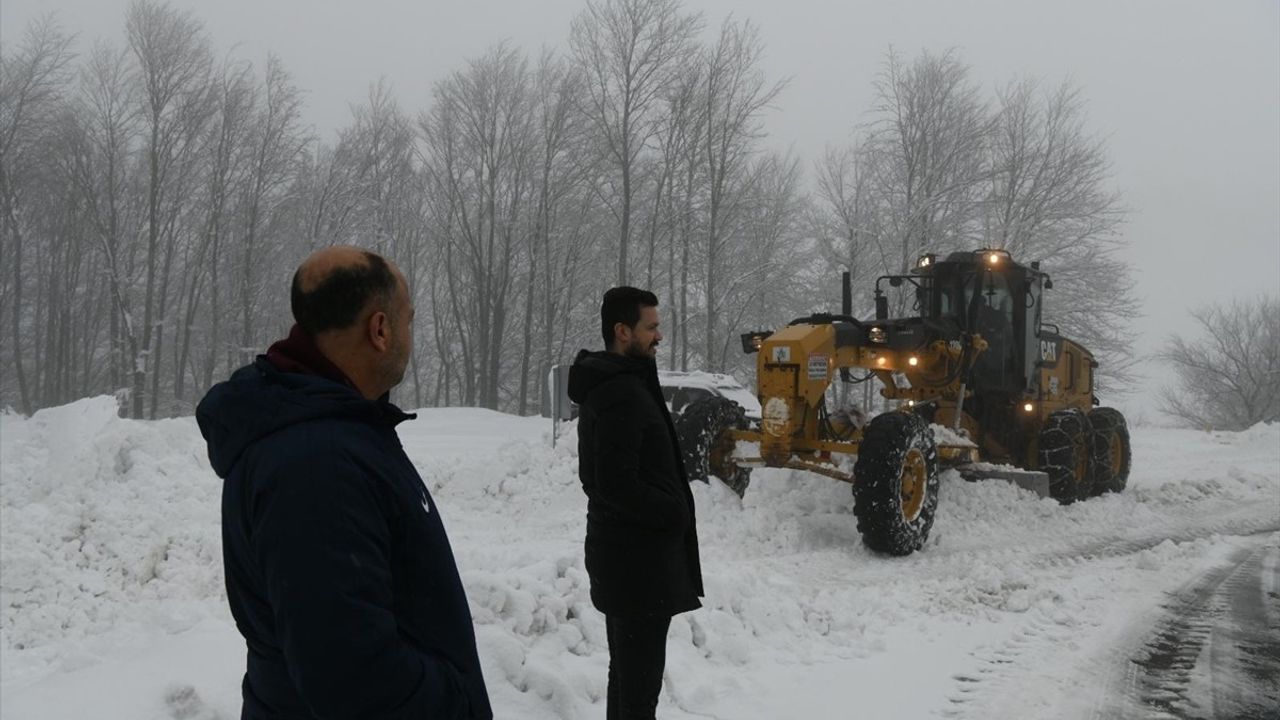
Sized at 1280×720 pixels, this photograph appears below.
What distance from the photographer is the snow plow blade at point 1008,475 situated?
10.1m

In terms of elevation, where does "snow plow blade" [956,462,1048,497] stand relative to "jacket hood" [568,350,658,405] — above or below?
below

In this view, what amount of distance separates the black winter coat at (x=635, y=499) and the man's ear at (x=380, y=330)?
171 centimetres

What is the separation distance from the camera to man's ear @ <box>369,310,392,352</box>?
183 centimetres

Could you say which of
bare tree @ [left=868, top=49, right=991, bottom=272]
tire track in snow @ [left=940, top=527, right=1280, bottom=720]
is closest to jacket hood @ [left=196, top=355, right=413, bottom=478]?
tire track in snow @ [left=940, top=527, right=1280, bottom=720]

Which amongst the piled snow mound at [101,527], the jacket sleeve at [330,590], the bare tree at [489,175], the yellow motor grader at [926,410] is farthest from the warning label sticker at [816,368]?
the bare tree at [489,175]

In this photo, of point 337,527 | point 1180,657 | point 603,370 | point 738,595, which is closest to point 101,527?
point 738,595

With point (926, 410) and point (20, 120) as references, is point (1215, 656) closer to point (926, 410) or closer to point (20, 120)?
Result: point (926, 410)

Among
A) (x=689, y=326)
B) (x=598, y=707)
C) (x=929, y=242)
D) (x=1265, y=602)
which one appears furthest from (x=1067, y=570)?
(x=689, y=326)

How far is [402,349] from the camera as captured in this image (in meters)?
1.90

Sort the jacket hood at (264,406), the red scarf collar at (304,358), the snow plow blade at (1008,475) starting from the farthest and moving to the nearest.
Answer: the snow plow blade at (1008,475), the red scarf collar at (304,358), the jacket hood at (264,406)

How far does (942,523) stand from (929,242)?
A: 1928 cm

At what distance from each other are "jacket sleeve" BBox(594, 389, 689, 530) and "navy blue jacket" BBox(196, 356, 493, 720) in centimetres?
166

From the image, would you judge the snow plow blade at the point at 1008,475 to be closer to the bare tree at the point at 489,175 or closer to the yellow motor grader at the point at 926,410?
the yellow motor grader at the point at 926,410

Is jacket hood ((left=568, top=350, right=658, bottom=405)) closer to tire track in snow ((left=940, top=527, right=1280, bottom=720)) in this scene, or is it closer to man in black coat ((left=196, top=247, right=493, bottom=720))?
man in black coat ((left=196, top=247, right=493, bottom=720))
